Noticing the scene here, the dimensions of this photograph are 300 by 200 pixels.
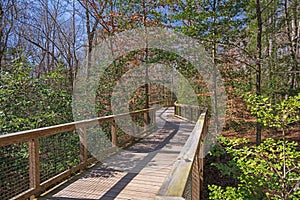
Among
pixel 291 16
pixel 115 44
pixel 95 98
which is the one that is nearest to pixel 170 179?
pixel 95 98

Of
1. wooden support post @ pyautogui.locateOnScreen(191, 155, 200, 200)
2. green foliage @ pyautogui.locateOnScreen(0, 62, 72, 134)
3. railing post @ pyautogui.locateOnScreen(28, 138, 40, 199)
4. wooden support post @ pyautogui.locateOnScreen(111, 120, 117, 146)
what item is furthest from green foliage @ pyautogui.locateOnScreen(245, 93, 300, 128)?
green foliage @ pyautogui.locateOnScreen(0, 62, 72, 134)

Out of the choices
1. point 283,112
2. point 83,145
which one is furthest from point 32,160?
point 283,112

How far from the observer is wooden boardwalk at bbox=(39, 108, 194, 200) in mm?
2879

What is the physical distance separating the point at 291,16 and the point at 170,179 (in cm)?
991

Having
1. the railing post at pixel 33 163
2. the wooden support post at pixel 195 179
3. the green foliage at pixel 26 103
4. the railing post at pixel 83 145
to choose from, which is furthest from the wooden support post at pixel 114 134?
the wooden support post at pixel 195 179

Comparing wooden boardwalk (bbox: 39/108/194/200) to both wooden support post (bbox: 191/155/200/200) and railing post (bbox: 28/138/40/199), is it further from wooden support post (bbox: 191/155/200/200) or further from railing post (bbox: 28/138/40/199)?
wooden support post (bbox: 191/155/200/200)

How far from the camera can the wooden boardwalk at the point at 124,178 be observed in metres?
2.88

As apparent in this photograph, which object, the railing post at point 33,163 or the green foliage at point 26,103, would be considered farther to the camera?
the green foliage at point 26,103

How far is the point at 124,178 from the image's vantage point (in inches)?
136

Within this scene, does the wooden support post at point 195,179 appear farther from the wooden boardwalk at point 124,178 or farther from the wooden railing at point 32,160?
the wooden railing at point 32,160

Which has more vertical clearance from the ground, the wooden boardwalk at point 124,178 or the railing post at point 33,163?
the railing post at point 33,163

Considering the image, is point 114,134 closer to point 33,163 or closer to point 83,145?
point 83,145

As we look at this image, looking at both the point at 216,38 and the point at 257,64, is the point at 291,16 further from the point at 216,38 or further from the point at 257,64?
the point at 216,38

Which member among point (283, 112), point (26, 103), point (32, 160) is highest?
point (26, 103)
